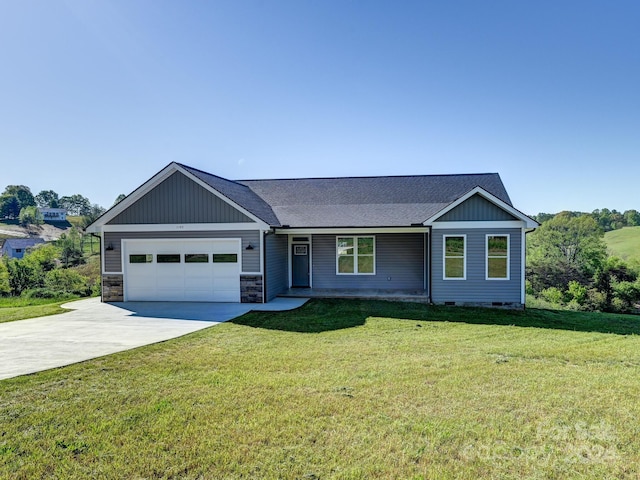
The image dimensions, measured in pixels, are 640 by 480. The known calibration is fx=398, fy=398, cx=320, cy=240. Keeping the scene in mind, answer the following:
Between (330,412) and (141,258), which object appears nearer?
(330,412)

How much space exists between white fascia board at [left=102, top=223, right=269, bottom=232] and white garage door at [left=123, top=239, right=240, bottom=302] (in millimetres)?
411

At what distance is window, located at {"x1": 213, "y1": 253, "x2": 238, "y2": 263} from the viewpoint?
45.5 ft

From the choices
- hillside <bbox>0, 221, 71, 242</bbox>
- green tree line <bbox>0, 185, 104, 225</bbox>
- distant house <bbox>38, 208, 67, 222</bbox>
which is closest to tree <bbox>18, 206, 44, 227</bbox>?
green tree line <bbox>0, 185, 104, 225</bbox>

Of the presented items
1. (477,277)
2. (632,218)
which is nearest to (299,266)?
(477,277)

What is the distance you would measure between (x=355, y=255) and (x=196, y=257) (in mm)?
6114

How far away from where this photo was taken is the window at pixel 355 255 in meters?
15.9

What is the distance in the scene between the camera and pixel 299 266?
16.7 metres

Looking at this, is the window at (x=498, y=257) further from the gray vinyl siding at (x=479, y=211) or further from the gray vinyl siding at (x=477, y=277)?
the gray vinyl siding at (x=479, y=211)

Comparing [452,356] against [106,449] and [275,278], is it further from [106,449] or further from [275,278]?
[275,278]

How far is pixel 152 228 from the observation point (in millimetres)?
14055

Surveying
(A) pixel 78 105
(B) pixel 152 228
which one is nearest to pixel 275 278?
(B) pixel 152 228

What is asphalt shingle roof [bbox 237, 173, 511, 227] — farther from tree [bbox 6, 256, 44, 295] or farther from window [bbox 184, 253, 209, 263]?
tree [bbox 6, 256, 44, 295]

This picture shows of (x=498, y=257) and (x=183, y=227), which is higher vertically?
(x=183, y=227)

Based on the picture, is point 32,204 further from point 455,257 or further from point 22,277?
point 455,257
